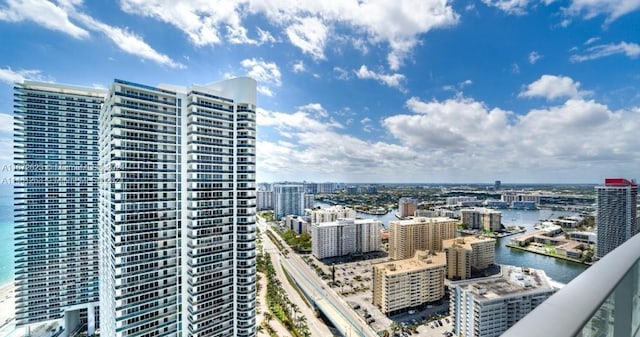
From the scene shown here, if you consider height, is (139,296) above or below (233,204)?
below

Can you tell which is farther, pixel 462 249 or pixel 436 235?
pixel 436 235

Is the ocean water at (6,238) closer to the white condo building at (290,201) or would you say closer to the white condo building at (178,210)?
the white condo building at (178,210)

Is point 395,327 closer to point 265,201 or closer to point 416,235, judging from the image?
point 416,235

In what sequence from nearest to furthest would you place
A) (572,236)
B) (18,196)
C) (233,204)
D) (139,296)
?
(139,296) < (233,204) < (18,196) < (572,236)

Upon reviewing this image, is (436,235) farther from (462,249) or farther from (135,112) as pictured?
(135,112)

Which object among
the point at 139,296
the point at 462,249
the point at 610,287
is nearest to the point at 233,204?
the point at 139,296

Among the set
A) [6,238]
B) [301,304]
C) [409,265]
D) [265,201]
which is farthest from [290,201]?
[6,238]

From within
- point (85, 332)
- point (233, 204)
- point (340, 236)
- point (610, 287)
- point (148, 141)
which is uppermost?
point (148, 141)
